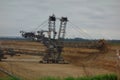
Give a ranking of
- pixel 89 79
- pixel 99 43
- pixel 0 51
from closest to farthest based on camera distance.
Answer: pixel 89 79 → pixel 0 51 → pixel 99 43

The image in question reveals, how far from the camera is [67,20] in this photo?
5153 cm

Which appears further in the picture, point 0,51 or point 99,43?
point 99,43

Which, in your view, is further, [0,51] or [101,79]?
[0,51]

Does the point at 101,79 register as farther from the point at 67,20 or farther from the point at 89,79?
the point at 67,20

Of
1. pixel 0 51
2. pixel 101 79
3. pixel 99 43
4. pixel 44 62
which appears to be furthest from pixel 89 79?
pixel 99 43

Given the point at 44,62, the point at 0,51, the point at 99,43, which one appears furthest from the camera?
the point at 99,43

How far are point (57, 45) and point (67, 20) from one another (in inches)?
145

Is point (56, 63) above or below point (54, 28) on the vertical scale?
below

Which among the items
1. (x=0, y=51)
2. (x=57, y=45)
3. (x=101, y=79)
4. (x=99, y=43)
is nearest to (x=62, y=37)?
(x=57, y=45)

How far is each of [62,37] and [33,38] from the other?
13.1ft

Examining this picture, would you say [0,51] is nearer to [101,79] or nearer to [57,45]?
[57,45]

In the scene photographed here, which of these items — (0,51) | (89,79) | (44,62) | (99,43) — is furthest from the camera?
(99,43)

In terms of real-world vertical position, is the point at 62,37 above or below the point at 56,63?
above

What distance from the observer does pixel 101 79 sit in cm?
1476
